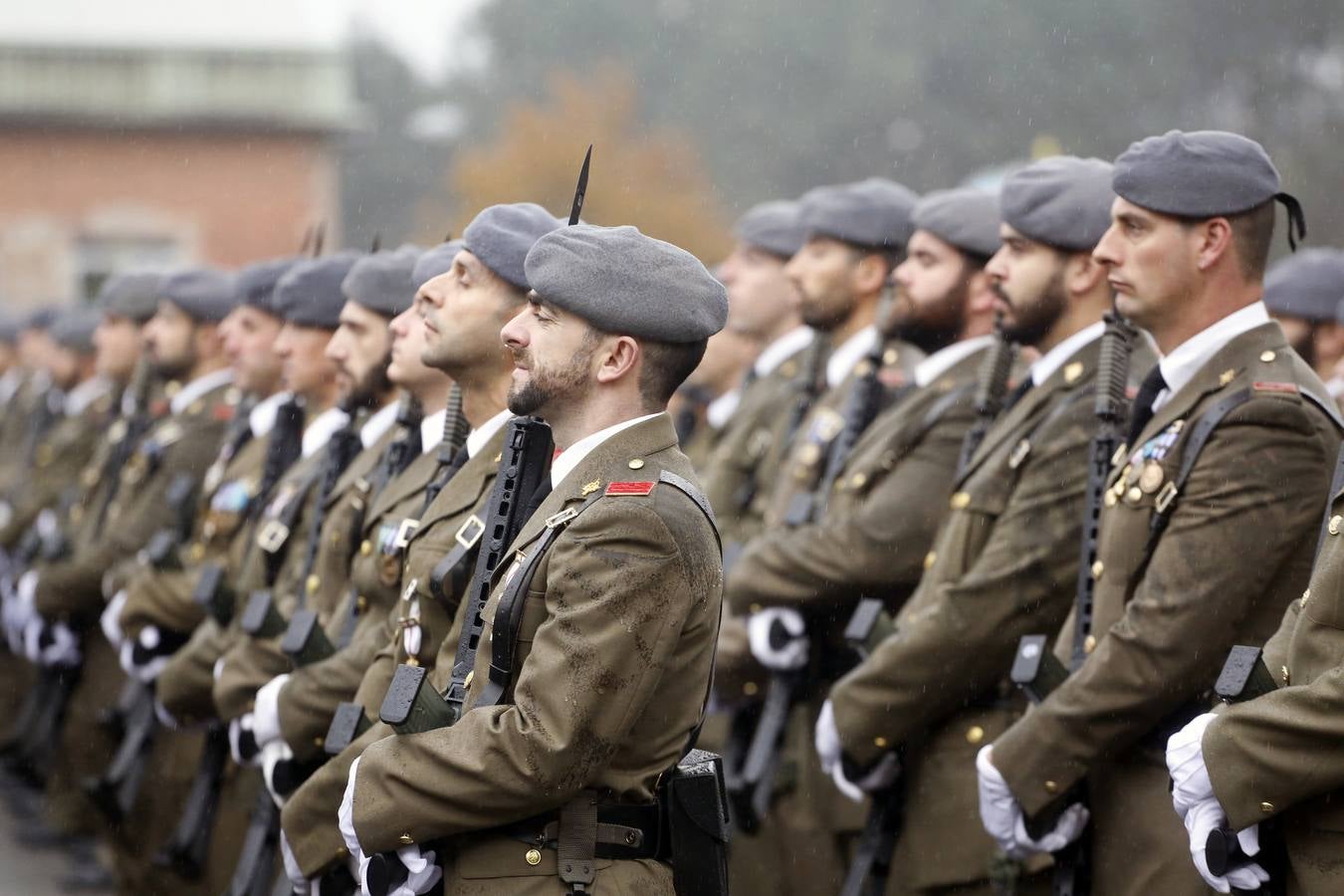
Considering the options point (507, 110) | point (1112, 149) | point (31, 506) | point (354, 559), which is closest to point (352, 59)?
point (507, 110)

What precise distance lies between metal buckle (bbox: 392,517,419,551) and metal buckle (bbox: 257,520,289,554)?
1.44 m

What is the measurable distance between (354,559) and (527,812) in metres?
2.19

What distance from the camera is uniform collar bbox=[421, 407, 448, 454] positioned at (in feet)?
19.4

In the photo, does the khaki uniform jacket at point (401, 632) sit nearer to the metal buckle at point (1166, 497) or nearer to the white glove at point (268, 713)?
the white glove at point (268, 713)

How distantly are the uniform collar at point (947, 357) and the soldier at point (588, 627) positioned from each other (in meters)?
2.49

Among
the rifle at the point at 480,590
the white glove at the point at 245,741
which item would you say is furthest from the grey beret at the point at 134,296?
the rifle at the point at 480,590

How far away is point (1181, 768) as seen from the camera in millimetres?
4402

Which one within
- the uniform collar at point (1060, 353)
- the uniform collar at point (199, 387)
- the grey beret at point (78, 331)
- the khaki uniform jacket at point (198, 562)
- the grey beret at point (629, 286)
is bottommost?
the grey beret at point (78, 331)

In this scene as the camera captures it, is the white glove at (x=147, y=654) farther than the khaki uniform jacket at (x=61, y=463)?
No

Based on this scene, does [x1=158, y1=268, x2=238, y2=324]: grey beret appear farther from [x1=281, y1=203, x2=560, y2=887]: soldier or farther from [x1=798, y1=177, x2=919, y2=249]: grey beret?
[x1=281, y1=203, x2=560, y2=887]: soldier

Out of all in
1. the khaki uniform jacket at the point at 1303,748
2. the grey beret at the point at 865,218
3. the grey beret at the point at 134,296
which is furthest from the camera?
the grey beret at the point at 134,296

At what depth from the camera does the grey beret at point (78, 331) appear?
13.4m

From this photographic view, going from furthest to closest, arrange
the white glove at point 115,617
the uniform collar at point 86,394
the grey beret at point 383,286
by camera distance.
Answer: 1. the uniform collar at point 86,394
2. the white glove at point 115,617
3. the grey beret at point 383,286

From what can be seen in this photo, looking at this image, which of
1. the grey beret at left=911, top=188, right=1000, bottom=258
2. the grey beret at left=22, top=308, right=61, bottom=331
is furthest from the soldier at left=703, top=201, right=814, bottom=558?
the grey beret at left=22, top=308, right=61, bottom=331
